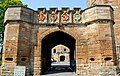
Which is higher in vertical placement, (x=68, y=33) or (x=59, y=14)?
(x=59, y=14)

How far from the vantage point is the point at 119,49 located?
1331 centimetres

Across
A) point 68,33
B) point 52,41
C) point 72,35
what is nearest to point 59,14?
point 68,33

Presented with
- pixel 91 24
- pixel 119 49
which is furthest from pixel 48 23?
pixel 119 49

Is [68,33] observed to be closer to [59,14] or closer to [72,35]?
[72,35]

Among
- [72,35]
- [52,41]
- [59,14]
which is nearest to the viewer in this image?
[72,35]

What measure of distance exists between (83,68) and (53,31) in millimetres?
2577

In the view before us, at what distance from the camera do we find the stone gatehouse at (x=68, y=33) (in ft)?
28.5

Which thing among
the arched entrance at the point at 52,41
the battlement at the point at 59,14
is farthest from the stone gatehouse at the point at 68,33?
the arched entrance at the point at 52,41

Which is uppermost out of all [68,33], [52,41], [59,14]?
[59,14]

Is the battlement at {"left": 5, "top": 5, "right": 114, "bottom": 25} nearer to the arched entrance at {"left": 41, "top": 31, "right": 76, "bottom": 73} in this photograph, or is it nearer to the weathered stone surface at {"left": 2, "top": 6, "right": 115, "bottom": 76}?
the weathered stone surface at {"left": 2, "top": 6, "right": 115, "bottom": 76}

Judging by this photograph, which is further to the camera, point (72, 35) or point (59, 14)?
Answer: point (59, 14)

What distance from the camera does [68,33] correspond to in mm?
9562

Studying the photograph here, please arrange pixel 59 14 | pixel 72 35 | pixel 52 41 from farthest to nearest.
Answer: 1. pixel 52 41
2. pixel 59 14
3. pixel 72 35

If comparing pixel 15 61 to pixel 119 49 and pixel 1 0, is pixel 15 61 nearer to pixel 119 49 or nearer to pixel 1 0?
pixel 119 49
